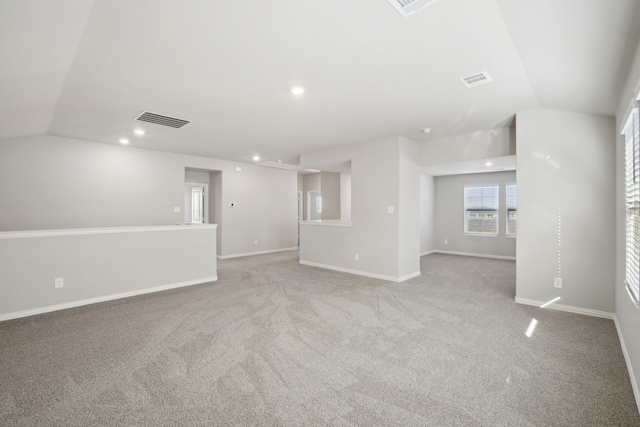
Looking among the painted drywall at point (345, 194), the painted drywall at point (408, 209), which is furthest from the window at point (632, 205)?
the painted drywall at point (345, 194)

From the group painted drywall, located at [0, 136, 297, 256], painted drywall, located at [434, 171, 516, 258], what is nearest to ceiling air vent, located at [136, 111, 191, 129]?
painted drywall, located at [0, 136, 297, 256]

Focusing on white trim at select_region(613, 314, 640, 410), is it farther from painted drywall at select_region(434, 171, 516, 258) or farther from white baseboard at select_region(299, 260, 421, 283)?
painted drywall at select_region(434, 171, 516, 258)

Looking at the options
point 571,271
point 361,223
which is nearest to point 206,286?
point 361,223

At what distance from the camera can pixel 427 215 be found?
8.41m

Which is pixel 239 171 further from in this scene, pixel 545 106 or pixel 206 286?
pixel 545 106

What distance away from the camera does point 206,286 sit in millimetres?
4898

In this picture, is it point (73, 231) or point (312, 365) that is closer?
point (312, 365)

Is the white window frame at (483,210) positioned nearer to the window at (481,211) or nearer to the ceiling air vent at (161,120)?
the window at (481,211)

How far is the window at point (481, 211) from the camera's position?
7.78m

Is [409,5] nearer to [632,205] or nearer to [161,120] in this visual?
[632,205]

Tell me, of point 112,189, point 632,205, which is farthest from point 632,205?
point 112,189

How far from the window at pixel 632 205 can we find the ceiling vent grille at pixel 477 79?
1099 mm

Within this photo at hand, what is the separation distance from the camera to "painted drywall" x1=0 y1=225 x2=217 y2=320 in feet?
11.7

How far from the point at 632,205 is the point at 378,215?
11.1 ft
